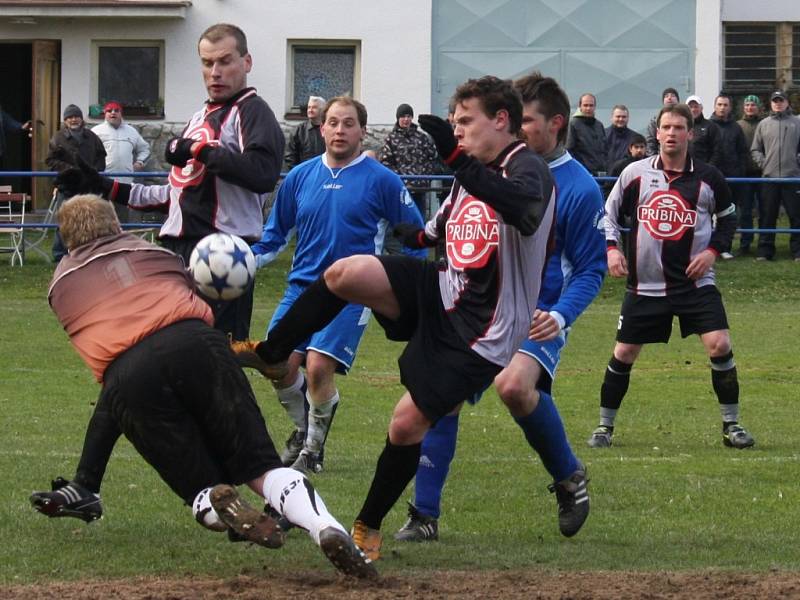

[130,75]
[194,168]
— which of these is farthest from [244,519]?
[130,75]

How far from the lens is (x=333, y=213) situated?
8844 millimetres

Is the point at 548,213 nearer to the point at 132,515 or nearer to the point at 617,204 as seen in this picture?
the point at 132,515

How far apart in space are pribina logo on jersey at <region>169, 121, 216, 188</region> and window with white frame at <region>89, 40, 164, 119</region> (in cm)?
1902

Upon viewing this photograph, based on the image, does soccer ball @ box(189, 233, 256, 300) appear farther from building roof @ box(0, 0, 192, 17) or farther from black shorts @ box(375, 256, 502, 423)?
building roof @ box(0, 0, 192, 17)

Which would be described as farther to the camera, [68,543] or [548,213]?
[68,543]

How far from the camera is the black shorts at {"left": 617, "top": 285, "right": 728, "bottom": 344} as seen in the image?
1012cm

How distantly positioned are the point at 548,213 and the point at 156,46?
20.7m

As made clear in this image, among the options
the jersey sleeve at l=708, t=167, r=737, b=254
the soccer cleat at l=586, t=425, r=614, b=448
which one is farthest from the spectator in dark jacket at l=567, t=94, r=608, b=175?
the soccer cleat at l=586, t=425, r=614, b=448

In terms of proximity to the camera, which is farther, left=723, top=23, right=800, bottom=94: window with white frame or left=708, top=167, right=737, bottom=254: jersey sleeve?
left=723, top=23, right=800, bottom=94: window with white frame

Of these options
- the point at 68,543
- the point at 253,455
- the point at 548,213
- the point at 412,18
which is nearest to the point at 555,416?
the point at 548,213

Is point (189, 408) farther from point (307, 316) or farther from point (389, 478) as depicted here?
point (389, 478)

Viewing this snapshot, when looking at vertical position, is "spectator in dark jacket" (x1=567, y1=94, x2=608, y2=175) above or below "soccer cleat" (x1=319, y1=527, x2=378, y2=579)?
above

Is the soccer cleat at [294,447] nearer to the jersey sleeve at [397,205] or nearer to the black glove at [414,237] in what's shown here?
the jersey sleeve at [397,205]

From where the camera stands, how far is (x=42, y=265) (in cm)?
2114
